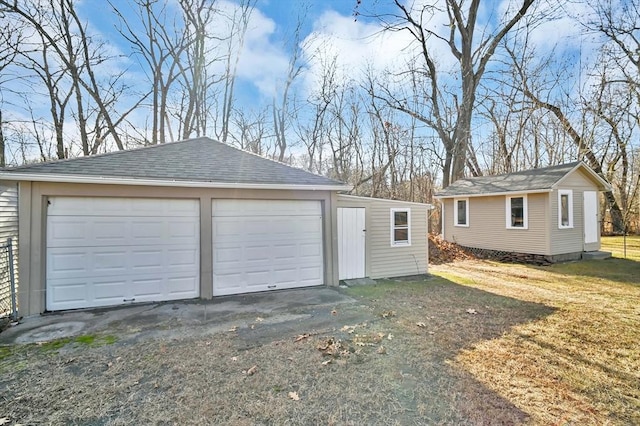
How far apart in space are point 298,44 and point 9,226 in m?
14.5

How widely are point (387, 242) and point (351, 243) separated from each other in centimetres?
113

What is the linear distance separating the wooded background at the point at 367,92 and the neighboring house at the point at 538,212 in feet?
15.3

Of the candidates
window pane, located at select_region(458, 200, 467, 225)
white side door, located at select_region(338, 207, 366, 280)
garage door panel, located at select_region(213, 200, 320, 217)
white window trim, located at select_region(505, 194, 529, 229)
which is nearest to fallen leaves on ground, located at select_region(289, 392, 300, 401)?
garage door panel, located at select_region(213, 200, 320, 217)

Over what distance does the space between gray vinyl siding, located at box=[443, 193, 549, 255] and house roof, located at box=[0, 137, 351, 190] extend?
778 centimetres

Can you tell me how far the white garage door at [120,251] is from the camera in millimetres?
5195

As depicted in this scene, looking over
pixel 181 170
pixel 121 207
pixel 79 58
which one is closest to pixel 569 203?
pixel 181 170

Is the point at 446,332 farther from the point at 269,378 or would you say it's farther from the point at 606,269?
the point at 606,269

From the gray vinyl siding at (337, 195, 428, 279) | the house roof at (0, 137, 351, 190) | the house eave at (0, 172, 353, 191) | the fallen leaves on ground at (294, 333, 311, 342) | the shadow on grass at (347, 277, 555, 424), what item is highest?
the house roof at (0, 137, 351, 190)

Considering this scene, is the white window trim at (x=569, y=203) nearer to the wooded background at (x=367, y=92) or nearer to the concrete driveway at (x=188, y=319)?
the wooded background at (x=367, y=92)

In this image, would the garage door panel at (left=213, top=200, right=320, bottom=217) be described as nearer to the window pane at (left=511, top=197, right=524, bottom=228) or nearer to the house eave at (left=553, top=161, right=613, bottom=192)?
the window pane at (left=511, top=197, right=524, bottom=228)

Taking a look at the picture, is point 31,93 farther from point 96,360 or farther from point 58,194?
point 96,360

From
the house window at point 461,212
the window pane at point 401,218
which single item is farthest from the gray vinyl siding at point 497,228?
the window pane at point 401,218

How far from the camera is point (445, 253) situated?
11656mm

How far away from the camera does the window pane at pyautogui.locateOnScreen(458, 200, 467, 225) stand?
12.8m
